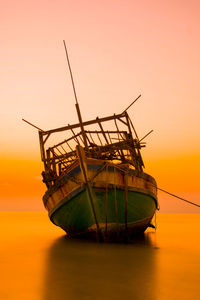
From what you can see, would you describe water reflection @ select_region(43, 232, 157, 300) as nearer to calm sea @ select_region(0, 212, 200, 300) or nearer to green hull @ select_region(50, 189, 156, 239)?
calm sea @ select_region(0, 212, 200, 300)

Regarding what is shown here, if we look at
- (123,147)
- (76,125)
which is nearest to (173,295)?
(123,147)

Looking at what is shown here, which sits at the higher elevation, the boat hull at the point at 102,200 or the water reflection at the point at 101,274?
the boat hull at the point at 102,200

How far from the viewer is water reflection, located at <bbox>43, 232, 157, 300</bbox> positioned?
16.7 feet

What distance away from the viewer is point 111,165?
35.5 feet

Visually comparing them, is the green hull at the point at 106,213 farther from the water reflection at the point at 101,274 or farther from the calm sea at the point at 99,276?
the calm sea at the point at 99,276

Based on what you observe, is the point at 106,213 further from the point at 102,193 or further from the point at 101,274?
the point at 101,274

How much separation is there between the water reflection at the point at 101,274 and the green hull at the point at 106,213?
1.17 metres

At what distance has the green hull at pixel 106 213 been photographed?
10664mm

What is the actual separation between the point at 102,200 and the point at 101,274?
427 cm

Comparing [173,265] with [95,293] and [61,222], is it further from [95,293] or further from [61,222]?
[61,222]

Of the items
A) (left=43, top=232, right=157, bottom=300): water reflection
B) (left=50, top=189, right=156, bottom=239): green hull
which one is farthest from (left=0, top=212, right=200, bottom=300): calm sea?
(left=50, top=189, right=156, bottom=239): green hull

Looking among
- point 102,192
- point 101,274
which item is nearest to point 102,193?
point 102,192

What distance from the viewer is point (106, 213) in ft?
34.5

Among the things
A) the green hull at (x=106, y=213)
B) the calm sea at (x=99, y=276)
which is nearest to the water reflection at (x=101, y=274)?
the calm sea at (x=99, y=276)
